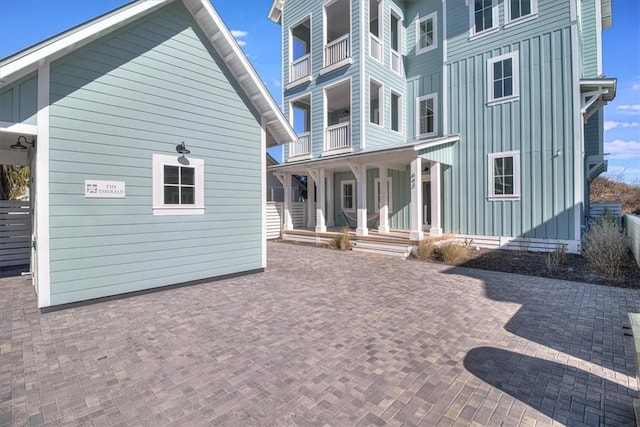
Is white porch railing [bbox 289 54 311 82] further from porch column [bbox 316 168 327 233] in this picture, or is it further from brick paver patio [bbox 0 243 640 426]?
brick paver patio [bbox 0 243 640 426]

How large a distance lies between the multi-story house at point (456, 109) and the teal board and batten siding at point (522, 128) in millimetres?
31

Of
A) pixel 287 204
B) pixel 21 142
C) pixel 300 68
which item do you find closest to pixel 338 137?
pixel 287 204

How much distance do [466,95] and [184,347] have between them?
11.3m

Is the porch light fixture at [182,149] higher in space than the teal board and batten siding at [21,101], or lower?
lower

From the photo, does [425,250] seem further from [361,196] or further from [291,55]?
[291,55]

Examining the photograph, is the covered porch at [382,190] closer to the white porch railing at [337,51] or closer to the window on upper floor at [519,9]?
the window on upper floor at [519,9]

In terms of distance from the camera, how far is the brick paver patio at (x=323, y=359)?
2.33 metres

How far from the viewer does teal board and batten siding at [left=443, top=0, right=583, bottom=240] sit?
28.6 ft

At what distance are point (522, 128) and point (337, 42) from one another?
737 centimetres

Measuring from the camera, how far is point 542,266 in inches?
288

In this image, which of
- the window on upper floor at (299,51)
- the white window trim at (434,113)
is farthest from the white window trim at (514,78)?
the window on upper floor at (299,51)

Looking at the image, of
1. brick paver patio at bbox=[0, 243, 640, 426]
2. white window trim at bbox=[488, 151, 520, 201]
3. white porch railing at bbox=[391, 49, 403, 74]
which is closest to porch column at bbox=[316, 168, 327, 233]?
white porch railing at bbox=[391, 49, 403, 74]

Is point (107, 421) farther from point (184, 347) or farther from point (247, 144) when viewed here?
point (247, 144)

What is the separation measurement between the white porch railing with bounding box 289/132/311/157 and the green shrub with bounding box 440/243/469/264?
7195 millimetres
